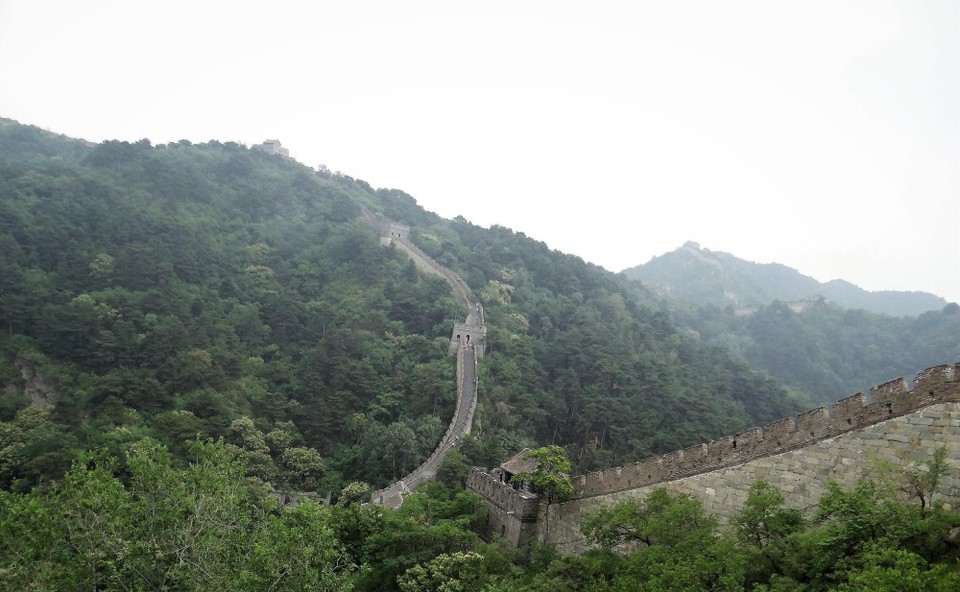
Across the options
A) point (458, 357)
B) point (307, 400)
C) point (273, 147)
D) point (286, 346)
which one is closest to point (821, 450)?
point (307, 400)

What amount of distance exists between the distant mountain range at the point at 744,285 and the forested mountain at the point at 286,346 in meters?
58.9

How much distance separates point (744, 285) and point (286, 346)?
107 meters

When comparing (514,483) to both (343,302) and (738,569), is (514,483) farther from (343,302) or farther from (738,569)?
(343,302)

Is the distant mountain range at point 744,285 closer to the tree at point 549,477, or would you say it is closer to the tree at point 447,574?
the tree at point 549,477

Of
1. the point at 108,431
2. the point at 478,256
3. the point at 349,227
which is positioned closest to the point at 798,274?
the point at 478,256

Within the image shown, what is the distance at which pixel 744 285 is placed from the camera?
416ft

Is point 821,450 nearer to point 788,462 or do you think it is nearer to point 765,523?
point 788,462

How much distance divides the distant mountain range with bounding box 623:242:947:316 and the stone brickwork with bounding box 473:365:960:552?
93180 millimetres

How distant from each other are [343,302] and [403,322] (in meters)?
5.69

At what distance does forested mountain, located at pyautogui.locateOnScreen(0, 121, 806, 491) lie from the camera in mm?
34125

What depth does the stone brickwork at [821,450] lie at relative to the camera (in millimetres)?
13320

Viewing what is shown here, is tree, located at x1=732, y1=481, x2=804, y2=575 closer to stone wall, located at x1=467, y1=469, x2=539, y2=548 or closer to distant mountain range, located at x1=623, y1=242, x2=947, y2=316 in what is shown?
stone wall, located at x1=467, y1=469, x2=539, y2=548

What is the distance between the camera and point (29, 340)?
124 ft

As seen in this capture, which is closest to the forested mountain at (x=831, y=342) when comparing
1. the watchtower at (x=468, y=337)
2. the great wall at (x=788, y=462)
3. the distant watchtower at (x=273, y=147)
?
the watchtower at (x=468, y=337)
